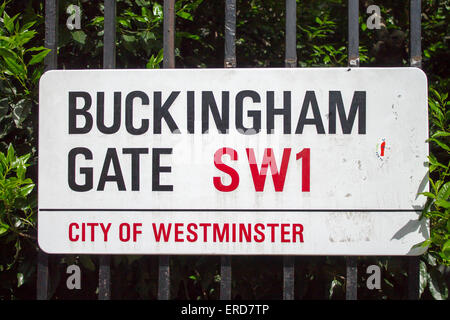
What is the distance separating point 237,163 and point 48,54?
3.21ft

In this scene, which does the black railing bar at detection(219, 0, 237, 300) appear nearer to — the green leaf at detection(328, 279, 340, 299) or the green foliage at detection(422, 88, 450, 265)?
the green leaf at detection(328, 279, 340, 299)

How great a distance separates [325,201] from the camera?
2.21 m

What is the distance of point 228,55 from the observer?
2.20 metres

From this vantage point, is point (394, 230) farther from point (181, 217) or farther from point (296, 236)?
point (181, 217)

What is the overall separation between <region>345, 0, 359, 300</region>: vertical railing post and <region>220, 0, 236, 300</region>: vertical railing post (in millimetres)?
501

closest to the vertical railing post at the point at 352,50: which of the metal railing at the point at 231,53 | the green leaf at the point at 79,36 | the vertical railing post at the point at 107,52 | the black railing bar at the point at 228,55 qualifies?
the metal railing at the point at 231,53

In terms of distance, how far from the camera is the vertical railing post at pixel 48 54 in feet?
7.43

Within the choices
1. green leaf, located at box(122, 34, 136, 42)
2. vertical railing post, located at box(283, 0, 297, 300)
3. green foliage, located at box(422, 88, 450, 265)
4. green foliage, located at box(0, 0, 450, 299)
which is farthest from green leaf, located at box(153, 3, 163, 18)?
green foliage, located at box(422, 88, 450, 265)

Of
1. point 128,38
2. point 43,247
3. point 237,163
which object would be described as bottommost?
point 43,247

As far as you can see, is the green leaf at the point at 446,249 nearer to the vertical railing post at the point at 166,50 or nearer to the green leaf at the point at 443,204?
the green leaf at the point at 443,204

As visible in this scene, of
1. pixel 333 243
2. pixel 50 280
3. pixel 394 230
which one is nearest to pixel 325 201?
pixel 333 243

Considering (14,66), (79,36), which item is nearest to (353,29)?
(79,36)

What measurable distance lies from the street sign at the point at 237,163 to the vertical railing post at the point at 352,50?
5 cm

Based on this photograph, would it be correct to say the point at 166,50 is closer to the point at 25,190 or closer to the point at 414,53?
the point at 25,190
